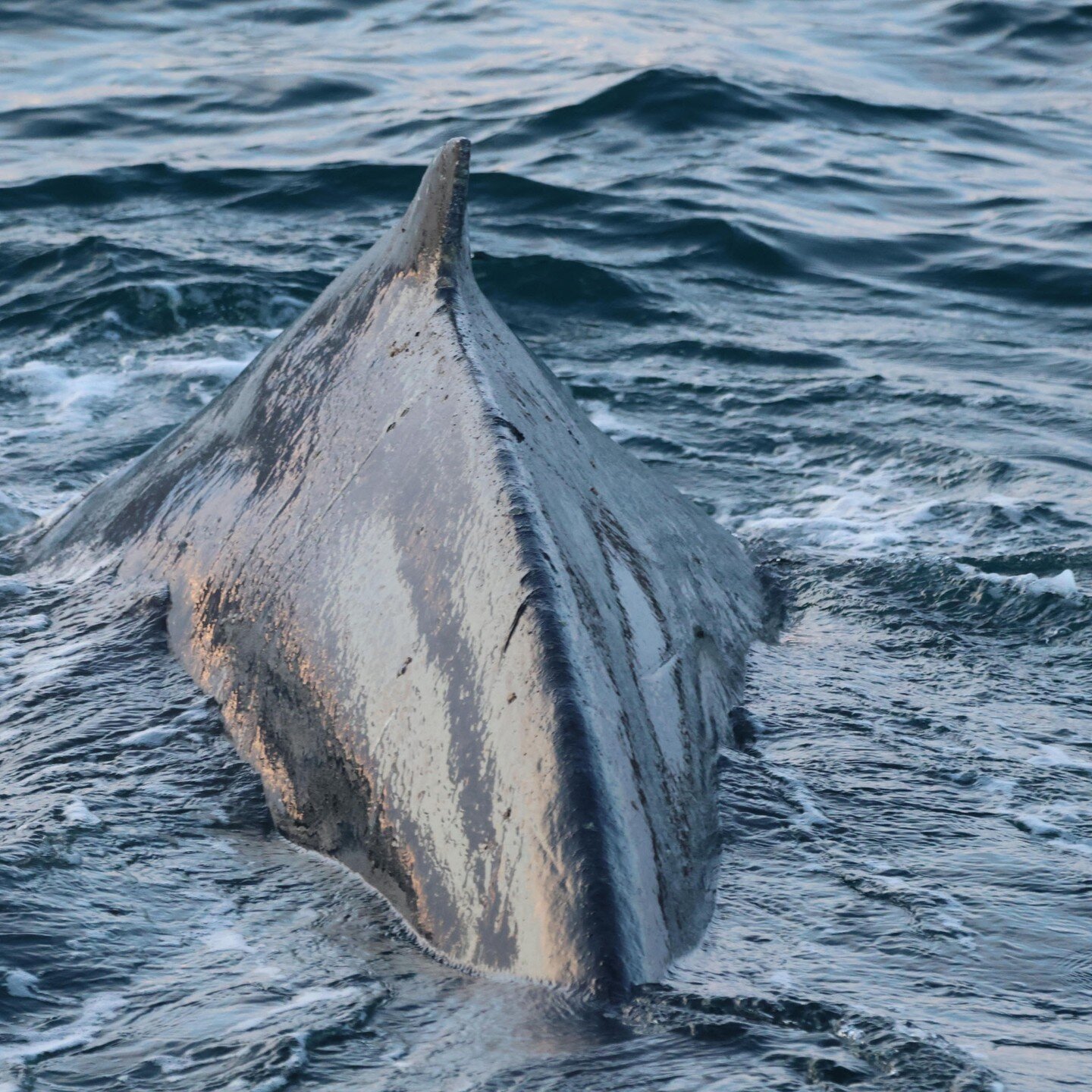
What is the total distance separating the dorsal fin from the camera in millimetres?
4297

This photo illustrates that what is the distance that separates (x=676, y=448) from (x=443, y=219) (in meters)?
4.66

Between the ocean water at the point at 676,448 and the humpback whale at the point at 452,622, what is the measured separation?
132 millimetres

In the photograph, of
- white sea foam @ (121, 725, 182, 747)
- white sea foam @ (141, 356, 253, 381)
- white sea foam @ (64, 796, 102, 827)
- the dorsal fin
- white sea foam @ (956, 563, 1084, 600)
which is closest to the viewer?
white sea foam @ (64, 796, 102, 827)

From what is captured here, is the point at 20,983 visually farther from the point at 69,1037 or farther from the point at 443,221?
the point at 443,221

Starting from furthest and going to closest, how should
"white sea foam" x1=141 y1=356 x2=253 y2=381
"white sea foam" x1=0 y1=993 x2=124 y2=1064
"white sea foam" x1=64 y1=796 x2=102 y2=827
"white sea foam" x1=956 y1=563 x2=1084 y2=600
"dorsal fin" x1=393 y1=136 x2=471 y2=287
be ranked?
1. "white sea foam" x1=141 y1=356 x2=253 y2=381
2. "white sea foam" x1=956 y1=563 x2=1084 y2=600
3. "dorsal fin" x1=393 y1=136 x2=471 y2=287
4. "white sea foam" x1=64 y1=796 x2=102 y2=827
5. "white sea foam" x1=0 y1=993 x2=124 y2=1064

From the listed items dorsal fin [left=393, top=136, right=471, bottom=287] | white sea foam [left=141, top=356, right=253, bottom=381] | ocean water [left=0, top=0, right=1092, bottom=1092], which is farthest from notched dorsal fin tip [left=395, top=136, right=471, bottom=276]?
white sea foam [left=141, top=356, right=253, bottom=381]

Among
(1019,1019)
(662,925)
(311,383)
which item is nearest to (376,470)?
(311,383)

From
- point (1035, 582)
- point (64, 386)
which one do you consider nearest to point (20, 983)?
point (1035, 582)

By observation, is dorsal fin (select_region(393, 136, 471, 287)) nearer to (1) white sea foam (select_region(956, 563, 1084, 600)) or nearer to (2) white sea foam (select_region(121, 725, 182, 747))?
(2) white sea foam (select_region(121, 725, 182, 747))

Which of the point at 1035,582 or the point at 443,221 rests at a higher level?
the point at 443,221

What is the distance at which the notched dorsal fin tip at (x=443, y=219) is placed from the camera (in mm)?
4297

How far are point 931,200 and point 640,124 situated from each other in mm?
3053

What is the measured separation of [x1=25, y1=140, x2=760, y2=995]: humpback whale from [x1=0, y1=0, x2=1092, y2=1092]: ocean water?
132 millimetres

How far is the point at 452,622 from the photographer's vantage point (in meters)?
3.24
